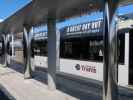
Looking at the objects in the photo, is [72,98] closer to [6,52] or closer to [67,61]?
[67,61]

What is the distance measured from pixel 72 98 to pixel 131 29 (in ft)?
14.0

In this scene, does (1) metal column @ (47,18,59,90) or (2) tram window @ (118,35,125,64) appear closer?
(1) metal column @ (47,18,59,90)

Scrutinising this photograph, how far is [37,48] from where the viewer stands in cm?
2698

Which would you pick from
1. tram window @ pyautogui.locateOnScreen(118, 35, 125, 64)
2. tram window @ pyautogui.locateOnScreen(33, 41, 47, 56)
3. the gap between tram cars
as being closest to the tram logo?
the gap between tram cars

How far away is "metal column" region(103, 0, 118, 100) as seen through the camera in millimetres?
7836

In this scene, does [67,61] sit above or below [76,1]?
below

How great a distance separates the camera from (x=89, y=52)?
1655cm

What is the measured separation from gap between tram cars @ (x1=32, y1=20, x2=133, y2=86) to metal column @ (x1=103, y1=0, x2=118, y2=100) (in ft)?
18.1

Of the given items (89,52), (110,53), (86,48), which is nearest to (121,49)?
(89,52)

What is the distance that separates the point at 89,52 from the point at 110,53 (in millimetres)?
8708

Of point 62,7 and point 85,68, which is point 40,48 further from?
point 62,7

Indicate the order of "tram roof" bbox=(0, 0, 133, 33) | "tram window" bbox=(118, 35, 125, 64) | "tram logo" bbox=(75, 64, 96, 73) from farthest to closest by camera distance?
"tram logo" bbox=(75, 64, 96, 73) < "tram window" bbox=(118, 35, 125, 64) < "tram roof" bbox=(0, 0, 133, 33)

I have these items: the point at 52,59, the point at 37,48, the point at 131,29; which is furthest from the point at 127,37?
the point at 37,48

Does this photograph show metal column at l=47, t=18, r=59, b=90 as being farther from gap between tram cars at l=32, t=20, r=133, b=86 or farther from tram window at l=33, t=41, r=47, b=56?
tram window at l=33, t=41, r=47, b=56
